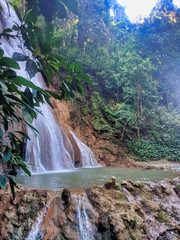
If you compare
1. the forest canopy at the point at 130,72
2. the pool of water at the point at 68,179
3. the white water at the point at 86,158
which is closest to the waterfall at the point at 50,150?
the white water at the point at 86,158

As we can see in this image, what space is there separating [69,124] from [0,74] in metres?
11.4

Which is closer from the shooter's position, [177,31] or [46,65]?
[46,65]

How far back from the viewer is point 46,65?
98cm

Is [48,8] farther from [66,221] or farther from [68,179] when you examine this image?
[68,179]

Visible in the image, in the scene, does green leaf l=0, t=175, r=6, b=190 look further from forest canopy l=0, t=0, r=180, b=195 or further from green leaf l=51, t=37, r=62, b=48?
forest canopy l=0, t=0, r=180, b=195

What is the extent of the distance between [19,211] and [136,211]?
1.98 m

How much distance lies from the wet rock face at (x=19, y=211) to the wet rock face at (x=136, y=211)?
918mm

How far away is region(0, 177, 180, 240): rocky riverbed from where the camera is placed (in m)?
2.65

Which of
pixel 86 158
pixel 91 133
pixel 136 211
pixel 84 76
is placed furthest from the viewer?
pixel 91 133

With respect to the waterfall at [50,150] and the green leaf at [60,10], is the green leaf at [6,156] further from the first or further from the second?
the waterfall at [50,150]

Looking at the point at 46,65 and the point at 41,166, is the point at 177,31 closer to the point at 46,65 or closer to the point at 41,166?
the point at 41,166

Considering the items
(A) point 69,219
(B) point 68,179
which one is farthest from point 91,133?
(A) point 69,219

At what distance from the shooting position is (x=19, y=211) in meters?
2.76

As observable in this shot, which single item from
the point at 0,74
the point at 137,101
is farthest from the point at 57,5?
the point at 137,101
